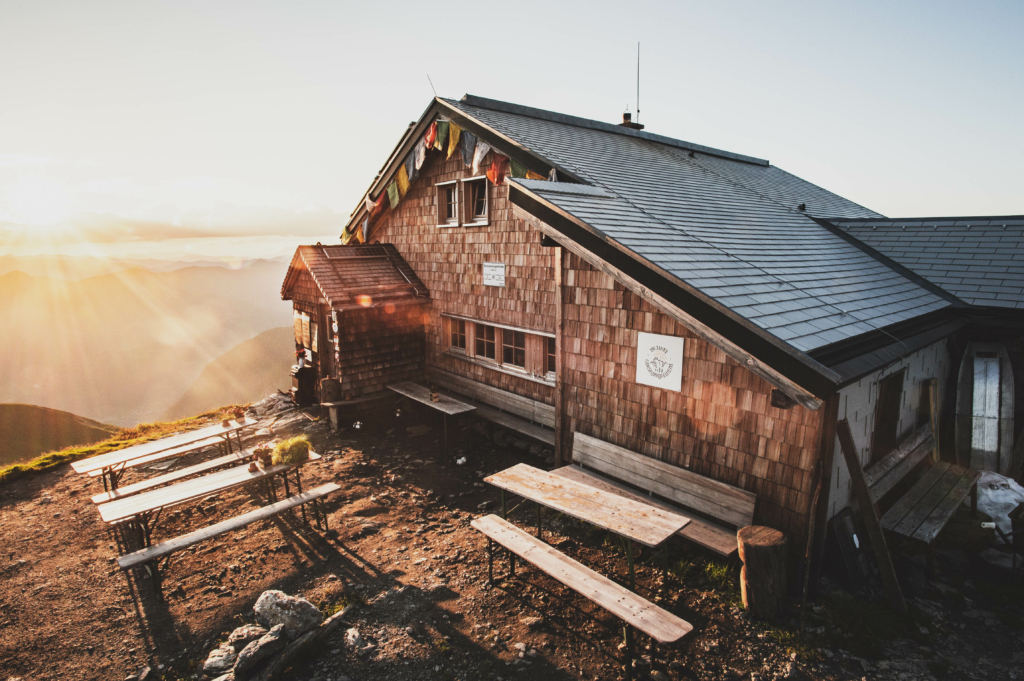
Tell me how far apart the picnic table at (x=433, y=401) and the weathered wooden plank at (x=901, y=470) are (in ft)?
21.1

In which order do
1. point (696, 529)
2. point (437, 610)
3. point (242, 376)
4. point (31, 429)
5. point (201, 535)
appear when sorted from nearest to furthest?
1. point (437, 610)
2. point (696, 529)
3. point (201, 535)
4. point (31, 429)
5. point (242, 376)

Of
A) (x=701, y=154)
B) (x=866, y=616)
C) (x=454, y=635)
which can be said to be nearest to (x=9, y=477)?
(x=454, y=635)

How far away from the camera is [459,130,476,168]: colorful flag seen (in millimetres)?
9281

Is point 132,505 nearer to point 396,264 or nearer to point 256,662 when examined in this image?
point 256,662

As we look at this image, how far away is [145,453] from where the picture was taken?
8023 millimetres

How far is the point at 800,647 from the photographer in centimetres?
443

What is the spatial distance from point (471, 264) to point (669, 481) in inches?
233

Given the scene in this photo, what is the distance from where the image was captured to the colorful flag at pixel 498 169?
8766mm

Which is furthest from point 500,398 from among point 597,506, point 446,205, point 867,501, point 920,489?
point 920,489

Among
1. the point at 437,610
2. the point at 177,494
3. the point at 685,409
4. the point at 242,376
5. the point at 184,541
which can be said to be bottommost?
the point at 242,376

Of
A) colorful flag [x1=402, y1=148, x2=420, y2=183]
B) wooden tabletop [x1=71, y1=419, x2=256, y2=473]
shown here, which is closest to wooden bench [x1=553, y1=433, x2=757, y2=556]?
wooden tabletop [x1=71, y1=419, x2=256, y2=473]

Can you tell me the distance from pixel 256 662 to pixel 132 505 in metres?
3.26

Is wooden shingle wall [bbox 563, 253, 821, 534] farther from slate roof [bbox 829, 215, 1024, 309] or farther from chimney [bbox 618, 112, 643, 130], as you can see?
chimney [bbox 618, 112, 643, 130]

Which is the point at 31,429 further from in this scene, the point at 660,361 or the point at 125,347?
the point at 125,347
